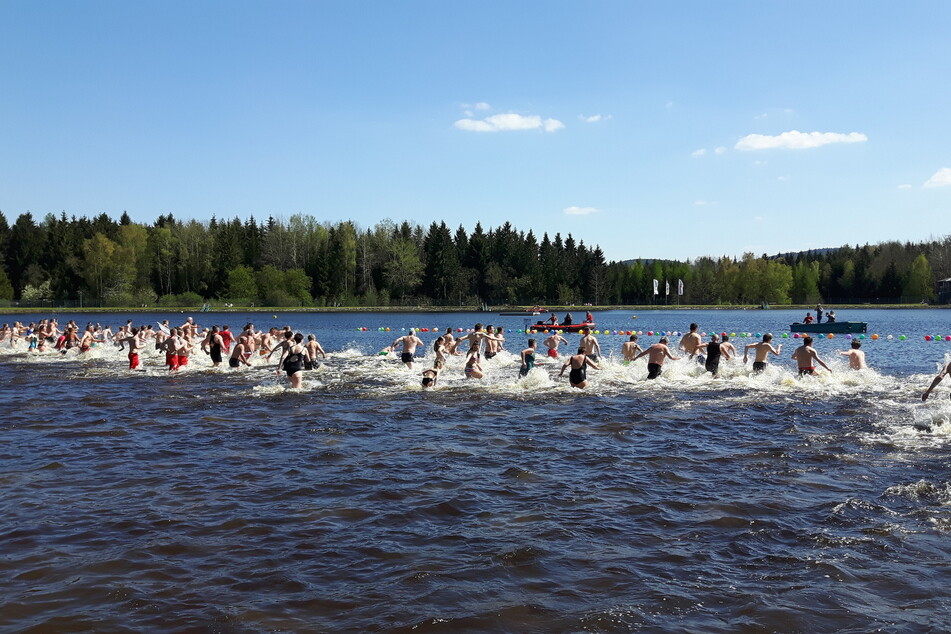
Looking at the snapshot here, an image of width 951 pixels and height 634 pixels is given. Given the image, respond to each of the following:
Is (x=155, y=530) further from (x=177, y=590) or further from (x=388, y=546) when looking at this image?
(x=388, y=546)

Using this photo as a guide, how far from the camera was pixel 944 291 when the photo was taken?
11375cm

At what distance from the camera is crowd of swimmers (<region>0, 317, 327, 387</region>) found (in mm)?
20062

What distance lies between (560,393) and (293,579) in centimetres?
1275

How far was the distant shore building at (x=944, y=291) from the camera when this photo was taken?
371ft

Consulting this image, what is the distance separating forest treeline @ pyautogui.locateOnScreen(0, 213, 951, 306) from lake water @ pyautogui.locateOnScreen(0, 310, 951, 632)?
92844 millimetres

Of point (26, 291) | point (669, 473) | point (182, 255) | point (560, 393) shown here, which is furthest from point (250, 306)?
point (669, 473)

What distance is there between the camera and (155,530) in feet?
27.0

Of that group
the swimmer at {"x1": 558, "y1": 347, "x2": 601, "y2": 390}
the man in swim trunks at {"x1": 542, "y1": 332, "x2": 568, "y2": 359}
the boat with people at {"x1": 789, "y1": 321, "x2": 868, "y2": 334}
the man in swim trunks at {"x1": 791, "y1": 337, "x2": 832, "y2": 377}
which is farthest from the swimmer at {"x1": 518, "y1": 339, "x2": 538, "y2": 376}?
the boat with people at {"x1": 789, "y1": 321, "x2": 868, "y2": 334}

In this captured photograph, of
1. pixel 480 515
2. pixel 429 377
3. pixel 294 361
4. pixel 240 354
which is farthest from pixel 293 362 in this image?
pixel 480 515

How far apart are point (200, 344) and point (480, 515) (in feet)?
83.8

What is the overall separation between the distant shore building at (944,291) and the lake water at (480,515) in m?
115

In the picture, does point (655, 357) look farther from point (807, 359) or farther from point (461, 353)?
point (461, 353)

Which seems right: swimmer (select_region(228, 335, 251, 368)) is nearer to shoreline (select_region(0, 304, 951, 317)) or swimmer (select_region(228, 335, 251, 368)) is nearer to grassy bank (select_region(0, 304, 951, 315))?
shoreline (select_region(0, 304, 951, 317))

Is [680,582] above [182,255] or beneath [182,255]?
beneath
